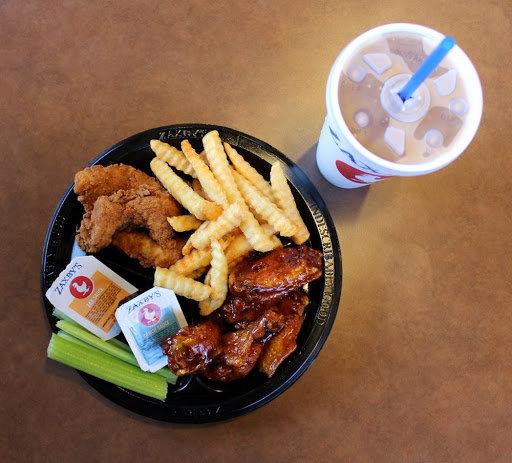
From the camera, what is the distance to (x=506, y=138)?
2092 mm

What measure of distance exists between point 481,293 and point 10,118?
201 cm

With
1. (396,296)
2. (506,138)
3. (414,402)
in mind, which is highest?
(506,138)

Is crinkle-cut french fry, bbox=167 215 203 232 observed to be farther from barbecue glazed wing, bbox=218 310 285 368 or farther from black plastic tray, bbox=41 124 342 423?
barbecue glazed wing, bbox=218 310 285 368

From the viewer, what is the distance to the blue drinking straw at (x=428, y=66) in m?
1.21

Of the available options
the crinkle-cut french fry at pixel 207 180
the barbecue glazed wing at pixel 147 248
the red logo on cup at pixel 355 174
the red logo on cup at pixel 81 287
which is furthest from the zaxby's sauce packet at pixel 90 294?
the red logo on cup at pixel 355 174

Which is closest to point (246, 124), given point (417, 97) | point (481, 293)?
point (417, 97)

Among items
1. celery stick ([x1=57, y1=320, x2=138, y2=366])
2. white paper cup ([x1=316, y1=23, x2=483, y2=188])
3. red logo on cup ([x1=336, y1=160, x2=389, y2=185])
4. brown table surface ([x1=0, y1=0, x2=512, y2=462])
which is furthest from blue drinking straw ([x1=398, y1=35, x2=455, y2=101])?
celery stick ([x1=57, y1=320, x2=138, y2=366])

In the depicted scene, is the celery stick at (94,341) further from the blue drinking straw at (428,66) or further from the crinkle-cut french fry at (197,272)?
the blue drinking straw at (428,66)

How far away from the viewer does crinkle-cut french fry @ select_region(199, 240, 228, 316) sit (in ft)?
5.38

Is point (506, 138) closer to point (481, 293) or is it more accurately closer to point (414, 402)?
point (481, 293)

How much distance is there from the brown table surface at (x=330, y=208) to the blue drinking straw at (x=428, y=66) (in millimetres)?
703

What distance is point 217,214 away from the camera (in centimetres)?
166

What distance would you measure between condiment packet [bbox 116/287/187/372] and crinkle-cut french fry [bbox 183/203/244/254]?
209 mm

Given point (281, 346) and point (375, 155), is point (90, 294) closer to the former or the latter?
point (281, 346)
